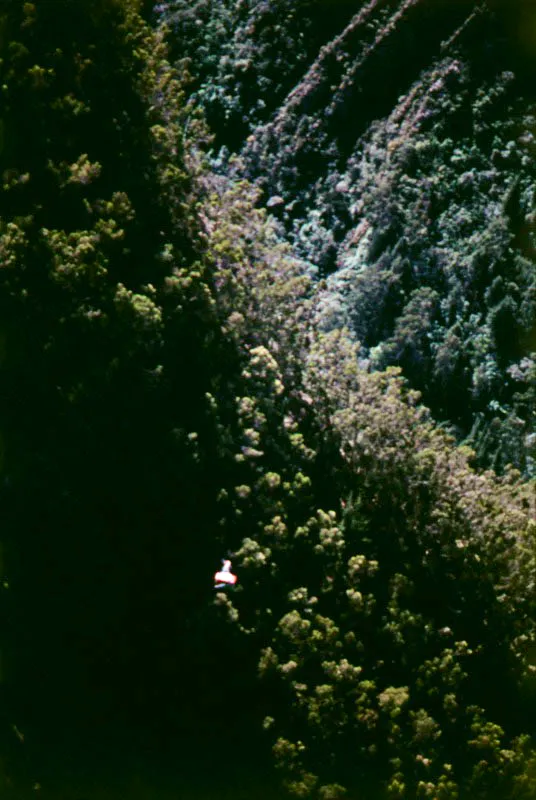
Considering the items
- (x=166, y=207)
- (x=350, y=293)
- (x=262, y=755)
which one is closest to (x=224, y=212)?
(x=166, y=207)

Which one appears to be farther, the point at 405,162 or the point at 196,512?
the point at 405,162

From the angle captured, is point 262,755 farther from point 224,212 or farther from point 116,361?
point 224,212

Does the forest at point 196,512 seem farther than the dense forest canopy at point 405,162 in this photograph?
No

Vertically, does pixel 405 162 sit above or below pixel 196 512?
above

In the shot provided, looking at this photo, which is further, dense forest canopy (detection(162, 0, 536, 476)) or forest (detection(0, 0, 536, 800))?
dense forest canopy (detection(162, 0, 536, 476))

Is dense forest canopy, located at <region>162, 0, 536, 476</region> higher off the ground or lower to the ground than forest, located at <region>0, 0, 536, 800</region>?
higher

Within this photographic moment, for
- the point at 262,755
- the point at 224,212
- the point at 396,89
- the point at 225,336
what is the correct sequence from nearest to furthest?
1. the point at 262,755
2. the point at 225,336
3. the point at 224,212
4. the point at 396,89

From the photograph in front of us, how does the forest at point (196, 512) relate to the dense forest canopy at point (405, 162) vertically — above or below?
below

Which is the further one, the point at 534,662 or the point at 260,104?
the point at 260,104
